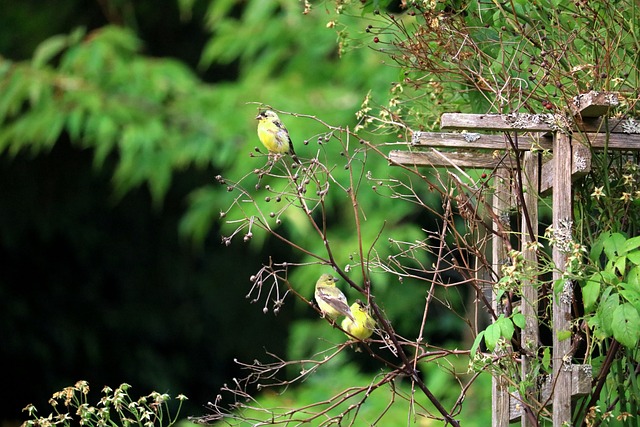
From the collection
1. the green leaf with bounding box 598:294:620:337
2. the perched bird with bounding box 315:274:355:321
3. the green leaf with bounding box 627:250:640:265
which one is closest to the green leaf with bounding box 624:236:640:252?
→ the green leaf with bounding box 627:250:640:265

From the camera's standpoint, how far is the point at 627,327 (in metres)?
2.44

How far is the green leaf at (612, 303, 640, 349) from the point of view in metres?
2.43

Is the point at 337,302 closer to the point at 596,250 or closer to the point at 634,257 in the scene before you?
the point at 596,250

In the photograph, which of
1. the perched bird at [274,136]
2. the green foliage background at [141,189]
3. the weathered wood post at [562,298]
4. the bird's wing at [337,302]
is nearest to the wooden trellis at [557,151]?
the weathered wood post at [562,298]

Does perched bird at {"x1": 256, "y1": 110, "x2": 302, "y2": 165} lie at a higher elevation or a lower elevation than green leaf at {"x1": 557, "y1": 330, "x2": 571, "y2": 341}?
higher

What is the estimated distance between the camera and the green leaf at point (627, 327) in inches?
95.7

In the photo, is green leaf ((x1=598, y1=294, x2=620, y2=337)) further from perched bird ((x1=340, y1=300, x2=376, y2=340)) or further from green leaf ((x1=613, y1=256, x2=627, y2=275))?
perched bird ((x1=340, y1=300, x2=376, y2=340))

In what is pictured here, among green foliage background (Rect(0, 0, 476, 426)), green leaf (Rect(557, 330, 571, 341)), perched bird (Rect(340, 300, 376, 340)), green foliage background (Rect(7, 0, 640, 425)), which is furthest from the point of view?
green foliage background (Rect(0, 0, 476, 426))

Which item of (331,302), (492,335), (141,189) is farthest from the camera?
(141,189)

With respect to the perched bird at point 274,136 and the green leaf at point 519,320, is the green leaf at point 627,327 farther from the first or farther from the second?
the perched bird at point 274,136

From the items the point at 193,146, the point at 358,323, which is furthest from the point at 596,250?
the point at 193,146

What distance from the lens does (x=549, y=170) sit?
2.96 meters

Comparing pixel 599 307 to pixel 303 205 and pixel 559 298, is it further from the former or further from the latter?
pixel 303 205

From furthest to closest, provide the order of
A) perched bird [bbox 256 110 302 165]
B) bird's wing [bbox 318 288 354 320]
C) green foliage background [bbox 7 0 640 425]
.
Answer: perched bird [bbox 256 110 302 165] < bird's wing [bbox 318 288 354 320] < green foliage background [bbox 7 0 640 425]
